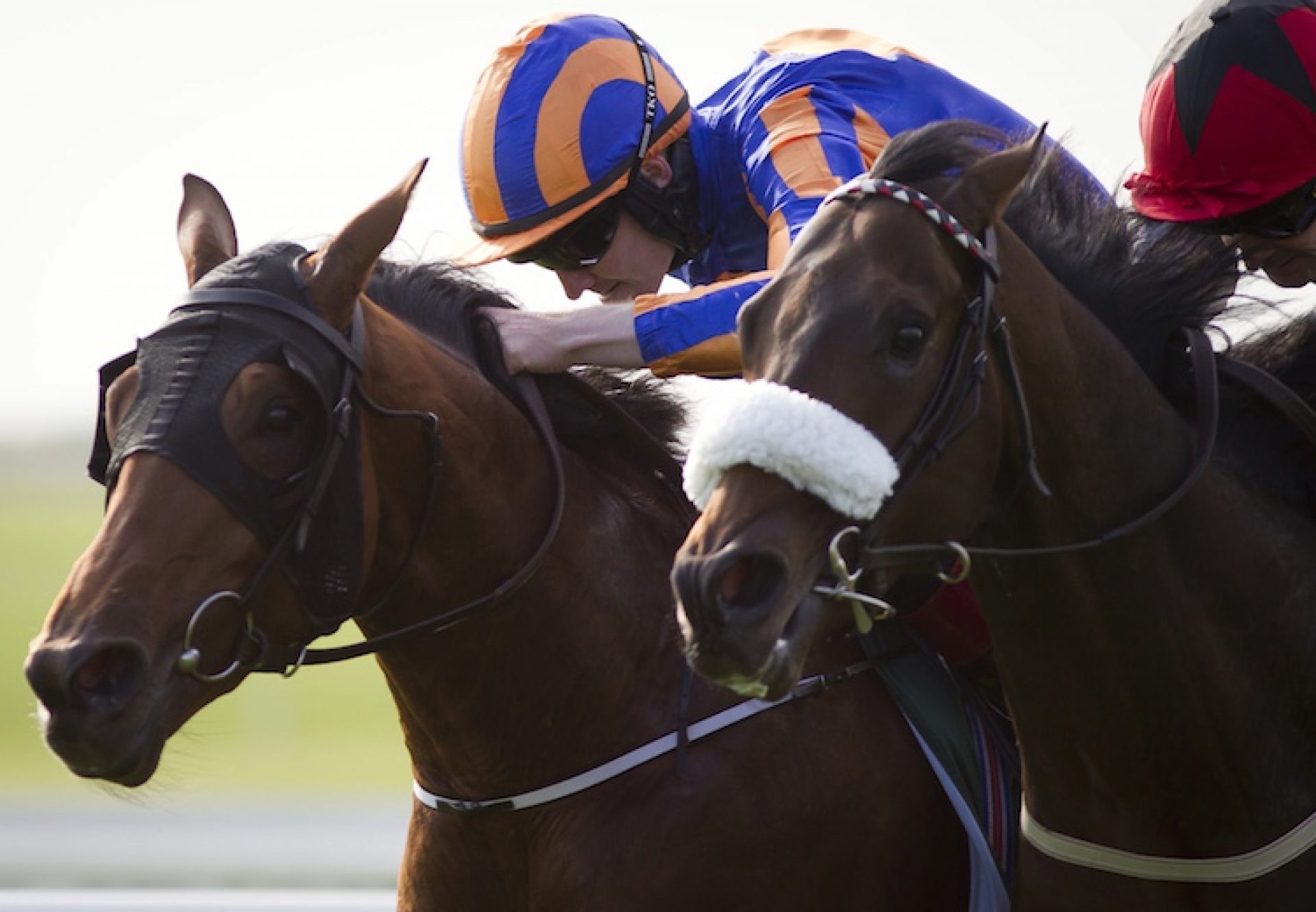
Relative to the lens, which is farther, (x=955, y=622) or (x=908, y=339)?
(x=955, y=622)

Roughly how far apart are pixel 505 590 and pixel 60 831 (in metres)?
8.31

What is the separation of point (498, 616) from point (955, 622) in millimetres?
907

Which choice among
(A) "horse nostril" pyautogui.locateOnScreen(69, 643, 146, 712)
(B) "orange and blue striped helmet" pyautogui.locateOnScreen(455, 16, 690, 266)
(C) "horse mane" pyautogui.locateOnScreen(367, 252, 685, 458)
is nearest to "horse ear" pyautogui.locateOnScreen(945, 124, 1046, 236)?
(C) "horse mane" pyautogui.locateOnScreen(367, 252, 685, 458)

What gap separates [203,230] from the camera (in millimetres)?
3174

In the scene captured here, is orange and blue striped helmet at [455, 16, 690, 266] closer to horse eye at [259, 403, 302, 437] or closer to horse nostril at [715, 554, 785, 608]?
horse eye at [259, 403, 302, 437]

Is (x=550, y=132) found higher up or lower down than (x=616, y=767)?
higher up

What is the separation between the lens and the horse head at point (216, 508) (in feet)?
8.70

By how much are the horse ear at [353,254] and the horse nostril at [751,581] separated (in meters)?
0.96

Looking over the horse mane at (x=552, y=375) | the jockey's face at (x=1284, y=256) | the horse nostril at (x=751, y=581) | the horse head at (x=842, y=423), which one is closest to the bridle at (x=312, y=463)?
the horse mane at (x=552, y=375)

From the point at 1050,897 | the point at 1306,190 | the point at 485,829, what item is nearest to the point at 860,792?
the point at 1050,897

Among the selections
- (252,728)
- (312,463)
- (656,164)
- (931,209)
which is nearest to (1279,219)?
(931,209)

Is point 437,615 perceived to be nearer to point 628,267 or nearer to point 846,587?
point 846,587

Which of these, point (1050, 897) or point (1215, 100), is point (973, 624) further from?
point (1215, 100)

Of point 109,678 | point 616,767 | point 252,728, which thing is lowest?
point 252,728
